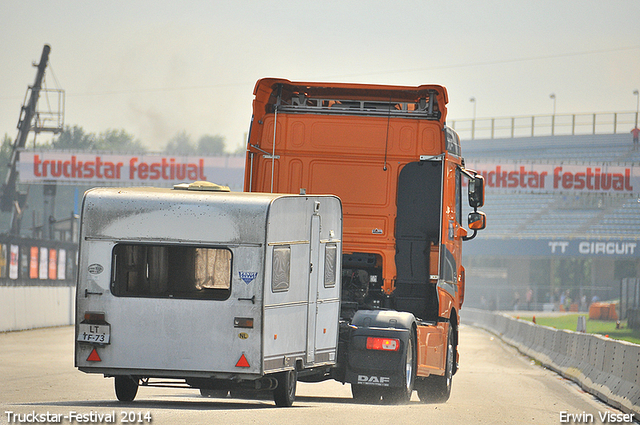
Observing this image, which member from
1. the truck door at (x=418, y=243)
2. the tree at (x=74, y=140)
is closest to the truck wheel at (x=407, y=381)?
the truck door at (x=418, y=243)

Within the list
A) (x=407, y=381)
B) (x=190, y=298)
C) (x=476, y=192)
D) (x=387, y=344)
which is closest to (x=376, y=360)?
(x=387, y=344)

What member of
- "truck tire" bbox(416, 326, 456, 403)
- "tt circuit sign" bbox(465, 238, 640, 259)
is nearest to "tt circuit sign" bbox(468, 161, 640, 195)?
"tt circuit sign" bbox(465, 238, 640, 259)

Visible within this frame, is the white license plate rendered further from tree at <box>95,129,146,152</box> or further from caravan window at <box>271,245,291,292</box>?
tree at <box>95,129,146,152</box>

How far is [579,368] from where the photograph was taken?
20.9 metres

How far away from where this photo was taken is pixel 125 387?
1246 cm

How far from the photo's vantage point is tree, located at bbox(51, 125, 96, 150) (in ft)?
426

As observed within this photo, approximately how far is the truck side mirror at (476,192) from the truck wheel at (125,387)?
18.9 feet

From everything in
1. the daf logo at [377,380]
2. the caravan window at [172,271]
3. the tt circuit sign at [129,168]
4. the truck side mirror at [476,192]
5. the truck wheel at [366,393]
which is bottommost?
the truck wheel at [366,393]

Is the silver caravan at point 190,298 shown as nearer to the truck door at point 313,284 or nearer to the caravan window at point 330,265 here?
the truck door at point 313,284

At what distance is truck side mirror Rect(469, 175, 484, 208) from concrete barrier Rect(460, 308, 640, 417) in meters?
3.09

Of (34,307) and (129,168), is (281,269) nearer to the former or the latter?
(34,307)

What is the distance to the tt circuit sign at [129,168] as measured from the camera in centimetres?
5075

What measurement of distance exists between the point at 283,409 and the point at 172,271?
2.73 m

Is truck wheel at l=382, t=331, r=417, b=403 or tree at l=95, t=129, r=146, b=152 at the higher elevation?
tree at l=95, t=129, r=146, b=152
